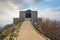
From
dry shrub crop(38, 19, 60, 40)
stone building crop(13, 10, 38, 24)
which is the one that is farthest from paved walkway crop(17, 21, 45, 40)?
stone building crop(13, 10, 38, 24)

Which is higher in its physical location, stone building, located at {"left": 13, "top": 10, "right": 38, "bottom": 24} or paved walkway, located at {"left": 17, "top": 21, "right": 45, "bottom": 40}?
stone building, located at {"left": 13, "top": 10, "right": 38, "bottom": 24}

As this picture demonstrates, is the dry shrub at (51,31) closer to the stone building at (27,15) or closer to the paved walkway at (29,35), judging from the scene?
the paved walkway at (29,35)

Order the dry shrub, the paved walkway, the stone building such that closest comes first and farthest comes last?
the paved walkway, the dry shrub, the stone building

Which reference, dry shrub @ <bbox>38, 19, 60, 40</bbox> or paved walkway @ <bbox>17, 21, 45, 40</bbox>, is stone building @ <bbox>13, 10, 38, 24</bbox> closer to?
dry shrub @ <bbox>38, 19, 60, 40</bbox>

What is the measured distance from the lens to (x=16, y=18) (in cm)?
5441

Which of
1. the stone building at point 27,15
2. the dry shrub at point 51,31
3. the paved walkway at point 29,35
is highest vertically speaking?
the stone building at point 27,15

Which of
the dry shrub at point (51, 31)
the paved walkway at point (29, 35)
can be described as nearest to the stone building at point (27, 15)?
the dry shrub at point (51, 31)

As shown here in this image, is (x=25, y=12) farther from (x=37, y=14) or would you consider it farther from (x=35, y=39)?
(x=35, y=39)

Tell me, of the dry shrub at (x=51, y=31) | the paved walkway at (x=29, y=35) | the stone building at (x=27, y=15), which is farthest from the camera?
the stone building at (x=27, y=15)

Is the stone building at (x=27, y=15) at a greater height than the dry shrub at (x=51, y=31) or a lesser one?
greater

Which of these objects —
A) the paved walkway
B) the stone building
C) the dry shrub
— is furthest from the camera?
the stone building

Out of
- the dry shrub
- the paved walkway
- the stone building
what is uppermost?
the stone building

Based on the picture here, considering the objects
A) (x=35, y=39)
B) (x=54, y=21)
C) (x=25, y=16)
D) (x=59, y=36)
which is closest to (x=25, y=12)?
(x=25, y=16)

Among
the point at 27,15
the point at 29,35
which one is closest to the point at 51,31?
the point at 29,35
